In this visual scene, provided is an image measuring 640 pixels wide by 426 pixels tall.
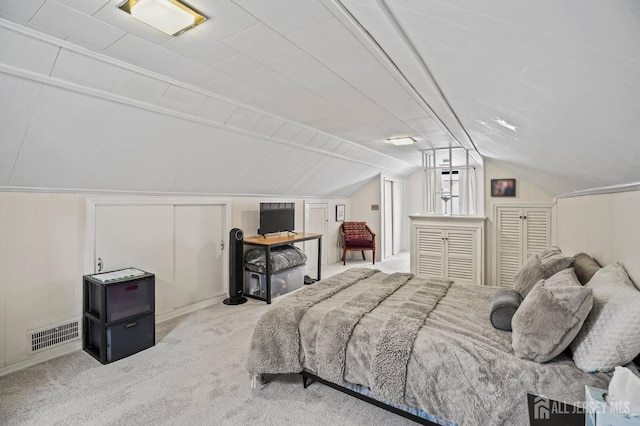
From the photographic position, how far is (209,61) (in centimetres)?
221

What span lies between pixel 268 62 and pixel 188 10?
67 centimetres

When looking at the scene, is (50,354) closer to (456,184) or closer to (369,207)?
(369,207)

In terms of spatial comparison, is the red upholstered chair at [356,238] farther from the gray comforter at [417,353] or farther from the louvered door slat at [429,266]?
the gray comforter at [417,353]

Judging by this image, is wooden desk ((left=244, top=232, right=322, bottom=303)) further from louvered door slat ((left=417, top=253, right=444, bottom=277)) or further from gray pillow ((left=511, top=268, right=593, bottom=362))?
gray pillow ((left=511, top=268, right=593, bottom=362))

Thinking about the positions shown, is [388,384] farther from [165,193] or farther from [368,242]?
[368,242]

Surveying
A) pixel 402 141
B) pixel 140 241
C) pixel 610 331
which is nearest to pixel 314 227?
pixel 402 141

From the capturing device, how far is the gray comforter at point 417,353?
1584 millimetres

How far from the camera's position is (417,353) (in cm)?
186

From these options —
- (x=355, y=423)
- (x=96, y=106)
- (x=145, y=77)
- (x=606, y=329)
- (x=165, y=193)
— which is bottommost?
(x=355, y=423)

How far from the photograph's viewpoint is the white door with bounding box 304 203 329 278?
20.4ft

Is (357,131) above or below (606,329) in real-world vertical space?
above

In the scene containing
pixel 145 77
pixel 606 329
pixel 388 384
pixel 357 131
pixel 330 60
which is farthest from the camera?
pixel 357 131

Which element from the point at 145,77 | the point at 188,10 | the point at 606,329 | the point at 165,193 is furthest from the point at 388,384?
the point at 165,193

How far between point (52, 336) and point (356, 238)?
17.8 feet
